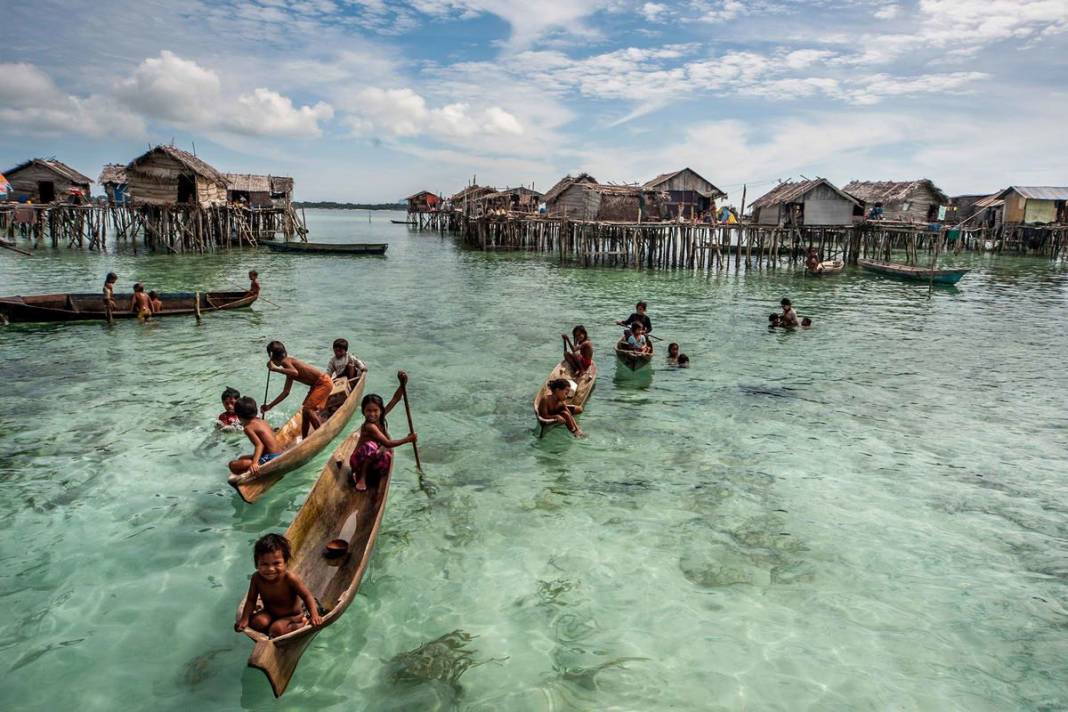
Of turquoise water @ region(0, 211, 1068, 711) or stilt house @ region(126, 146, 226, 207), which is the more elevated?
stilt house @ region(126, 146, 226, 207)

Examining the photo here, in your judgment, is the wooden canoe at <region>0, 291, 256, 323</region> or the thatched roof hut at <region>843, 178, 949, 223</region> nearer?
the wooden canoe at <region>0, 291, 256, 323</region>

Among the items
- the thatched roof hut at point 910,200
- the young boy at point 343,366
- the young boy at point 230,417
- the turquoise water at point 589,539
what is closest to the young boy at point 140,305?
the turquoise water at point 589,539

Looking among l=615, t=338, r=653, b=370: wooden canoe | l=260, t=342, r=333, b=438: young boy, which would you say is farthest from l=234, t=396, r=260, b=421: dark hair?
l=615, t=338, r=653, b=370: wooden canoe

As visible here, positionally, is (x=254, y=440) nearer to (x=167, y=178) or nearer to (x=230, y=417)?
(x=230, y=417)

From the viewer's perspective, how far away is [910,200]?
44406 millimetres

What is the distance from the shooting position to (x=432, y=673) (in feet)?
16.8

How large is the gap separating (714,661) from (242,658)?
4.02 m

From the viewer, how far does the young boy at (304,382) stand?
28.5 ft

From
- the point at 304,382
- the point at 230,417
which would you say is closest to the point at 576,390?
the point at 304,382

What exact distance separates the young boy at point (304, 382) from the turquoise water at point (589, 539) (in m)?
0.65

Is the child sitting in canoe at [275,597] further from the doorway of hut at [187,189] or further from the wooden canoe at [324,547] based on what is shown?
the doorway of hut at [187,189]

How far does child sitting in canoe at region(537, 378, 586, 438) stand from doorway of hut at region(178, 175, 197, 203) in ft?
117

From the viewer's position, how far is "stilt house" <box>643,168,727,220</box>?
131 feet

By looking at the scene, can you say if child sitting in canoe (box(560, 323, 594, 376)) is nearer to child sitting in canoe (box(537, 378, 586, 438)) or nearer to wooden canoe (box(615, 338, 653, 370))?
wooden canoe (box(615, 338, 653, 370))
